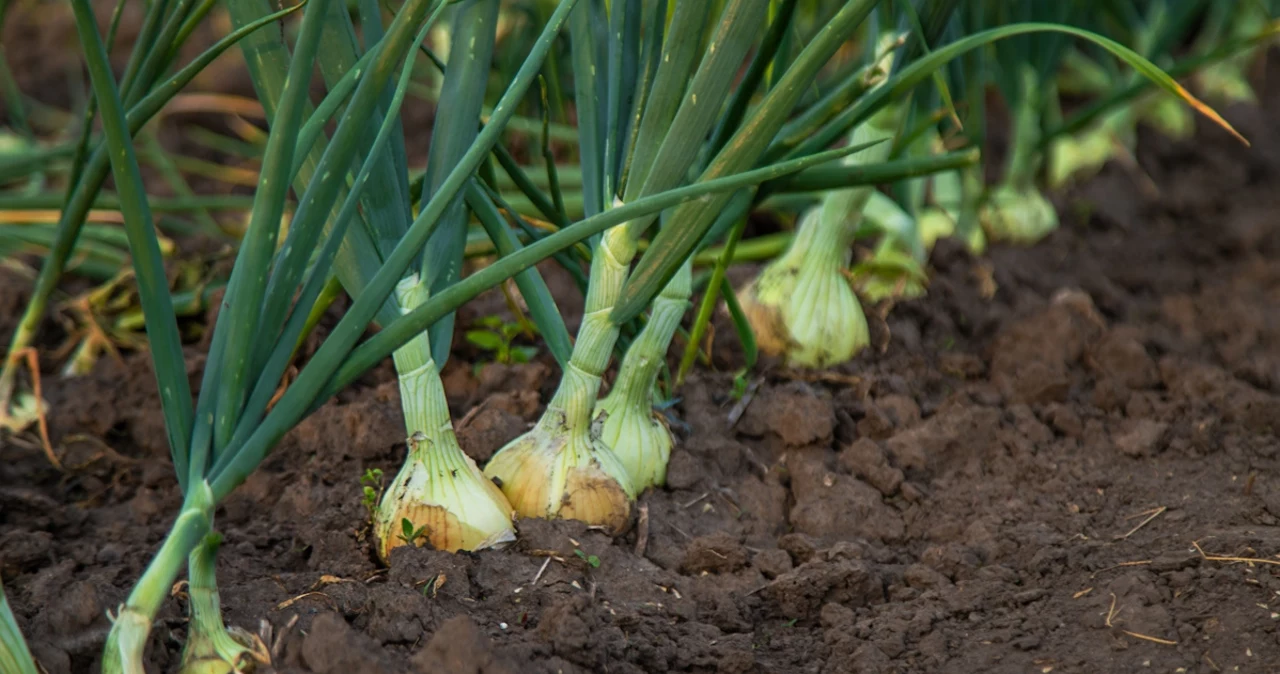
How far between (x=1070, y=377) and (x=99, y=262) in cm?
169

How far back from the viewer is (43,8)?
4055mm

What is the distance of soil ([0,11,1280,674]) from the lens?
3.93 feet

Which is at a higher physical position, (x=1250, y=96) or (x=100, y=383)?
Answer: (x=100, y=383)

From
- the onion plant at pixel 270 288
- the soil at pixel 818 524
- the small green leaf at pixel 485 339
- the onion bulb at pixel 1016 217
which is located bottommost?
the onion bulb at pixel 1016 217

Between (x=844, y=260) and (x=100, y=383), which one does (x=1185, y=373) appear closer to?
(x=844, y=260)

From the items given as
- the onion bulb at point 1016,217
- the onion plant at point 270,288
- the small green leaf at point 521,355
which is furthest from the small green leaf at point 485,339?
the onion bulb at point 1016,217

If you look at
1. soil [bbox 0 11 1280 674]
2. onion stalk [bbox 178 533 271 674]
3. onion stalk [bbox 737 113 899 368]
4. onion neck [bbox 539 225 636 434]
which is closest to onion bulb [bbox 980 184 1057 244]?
soil [bbox 0 11 1280 674]

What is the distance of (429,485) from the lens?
1.34 metres

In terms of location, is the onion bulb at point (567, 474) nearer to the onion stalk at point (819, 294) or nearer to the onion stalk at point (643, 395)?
the onion stalk at point (643, 395)

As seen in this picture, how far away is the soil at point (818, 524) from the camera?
1.20m

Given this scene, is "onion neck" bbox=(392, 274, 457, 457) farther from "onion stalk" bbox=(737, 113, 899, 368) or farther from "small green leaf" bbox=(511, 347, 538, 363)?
"onion stalk" bbox=(737, 113, 899, 368)

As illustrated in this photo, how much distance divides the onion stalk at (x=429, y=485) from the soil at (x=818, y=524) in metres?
0.04

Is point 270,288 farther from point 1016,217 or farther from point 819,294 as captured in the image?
point 1016,217

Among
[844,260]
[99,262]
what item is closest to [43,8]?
[99,262]
